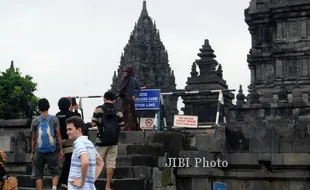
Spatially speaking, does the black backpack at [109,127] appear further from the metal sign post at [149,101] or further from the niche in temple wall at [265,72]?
the niche in temple wall at [265,72]

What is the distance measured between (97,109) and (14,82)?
32.2m

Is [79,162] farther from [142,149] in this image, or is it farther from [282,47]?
[282,47]

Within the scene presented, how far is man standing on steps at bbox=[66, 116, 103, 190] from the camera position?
5547mm

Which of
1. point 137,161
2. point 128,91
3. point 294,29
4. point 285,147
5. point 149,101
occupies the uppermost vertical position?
point 294,29

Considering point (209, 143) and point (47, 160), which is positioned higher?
point (209, 143)

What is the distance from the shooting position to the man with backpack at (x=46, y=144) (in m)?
8.46

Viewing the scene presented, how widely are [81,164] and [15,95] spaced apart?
1364 inches

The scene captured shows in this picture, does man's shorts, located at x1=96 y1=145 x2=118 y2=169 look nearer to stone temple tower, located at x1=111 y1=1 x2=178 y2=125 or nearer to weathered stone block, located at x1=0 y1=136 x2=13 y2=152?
weathered stone block, located at x1=0 y1=136 x2=13 y2=152

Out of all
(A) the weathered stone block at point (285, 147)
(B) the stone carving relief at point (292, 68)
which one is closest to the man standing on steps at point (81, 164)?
(A) the weathered stone block at point (285, 147)

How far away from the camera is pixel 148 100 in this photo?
14.8 meters

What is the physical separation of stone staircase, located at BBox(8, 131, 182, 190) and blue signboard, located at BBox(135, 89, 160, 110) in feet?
8.85

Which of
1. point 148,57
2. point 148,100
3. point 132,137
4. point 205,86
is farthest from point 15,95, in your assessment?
point 132,137

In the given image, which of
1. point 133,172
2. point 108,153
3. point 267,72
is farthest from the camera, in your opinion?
point 267,72

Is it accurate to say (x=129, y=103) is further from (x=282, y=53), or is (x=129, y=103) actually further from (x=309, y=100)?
(x=282, y=53)
